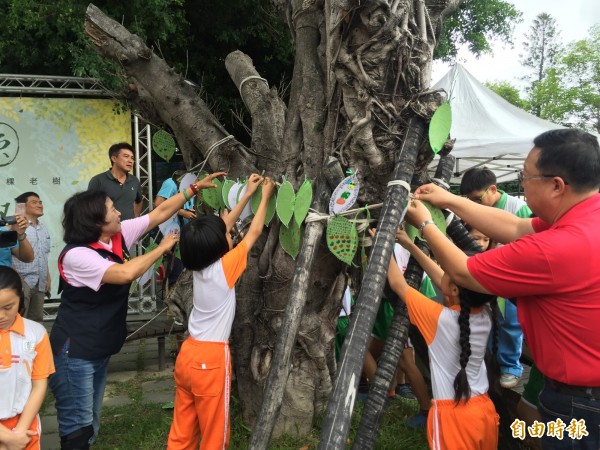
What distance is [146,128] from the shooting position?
6.97m

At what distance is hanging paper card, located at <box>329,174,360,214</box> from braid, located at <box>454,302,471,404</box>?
0.69 m

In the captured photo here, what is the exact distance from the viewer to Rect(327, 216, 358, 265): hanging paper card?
2332mm

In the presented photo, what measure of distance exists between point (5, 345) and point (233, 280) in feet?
3.49

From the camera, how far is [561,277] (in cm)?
164

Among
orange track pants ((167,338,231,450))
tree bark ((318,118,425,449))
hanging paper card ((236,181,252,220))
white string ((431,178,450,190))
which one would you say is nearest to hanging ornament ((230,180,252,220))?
hanging paper card ((236,181,252,220))

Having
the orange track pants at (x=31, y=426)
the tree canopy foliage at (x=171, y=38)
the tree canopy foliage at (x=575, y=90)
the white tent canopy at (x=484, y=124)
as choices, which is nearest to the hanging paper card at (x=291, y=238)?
the orange track pants at (x=31, y=426)

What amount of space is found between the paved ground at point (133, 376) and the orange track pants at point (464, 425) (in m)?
2.67

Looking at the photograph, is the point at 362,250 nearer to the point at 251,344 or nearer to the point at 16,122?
the point at 251,344

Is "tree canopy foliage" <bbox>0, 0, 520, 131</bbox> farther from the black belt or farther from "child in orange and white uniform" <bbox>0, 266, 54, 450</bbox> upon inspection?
the black belt

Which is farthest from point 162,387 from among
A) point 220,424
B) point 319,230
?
point 319,230

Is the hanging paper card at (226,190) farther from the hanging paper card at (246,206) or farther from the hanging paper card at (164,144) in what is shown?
the hanging paper card at (164,144)

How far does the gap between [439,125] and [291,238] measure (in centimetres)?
93

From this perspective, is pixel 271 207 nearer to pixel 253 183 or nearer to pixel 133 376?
pixel 253 183

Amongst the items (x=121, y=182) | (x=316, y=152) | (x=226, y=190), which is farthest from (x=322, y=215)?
(x=121, y=182)
